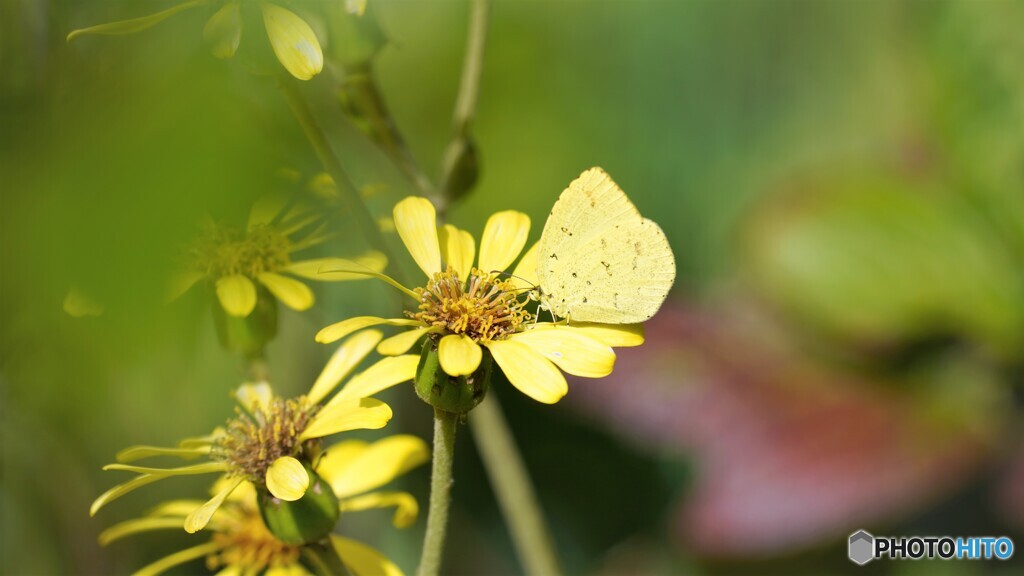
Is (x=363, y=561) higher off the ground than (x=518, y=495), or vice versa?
(x=518, y=495)

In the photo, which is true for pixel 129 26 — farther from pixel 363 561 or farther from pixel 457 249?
pixel 363 561

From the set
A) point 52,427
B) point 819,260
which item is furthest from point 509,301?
point 819,260

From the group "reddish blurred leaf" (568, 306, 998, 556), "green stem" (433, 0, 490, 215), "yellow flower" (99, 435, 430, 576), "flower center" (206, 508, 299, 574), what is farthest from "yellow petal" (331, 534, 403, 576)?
"reddish blurred leaf" (568, 306, 998, 556)

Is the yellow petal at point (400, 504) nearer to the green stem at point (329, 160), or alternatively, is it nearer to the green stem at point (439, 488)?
the green stem at point (439, 488)

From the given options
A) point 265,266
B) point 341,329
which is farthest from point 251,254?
point 341,329

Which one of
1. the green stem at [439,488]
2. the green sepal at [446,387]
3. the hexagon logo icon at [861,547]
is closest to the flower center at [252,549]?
the green stem at [439,488]

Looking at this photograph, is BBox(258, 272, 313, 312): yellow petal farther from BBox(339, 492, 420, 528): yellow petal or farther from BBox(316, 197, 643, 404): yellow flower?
BBox(339, 492, 420, 528): yellow petal
